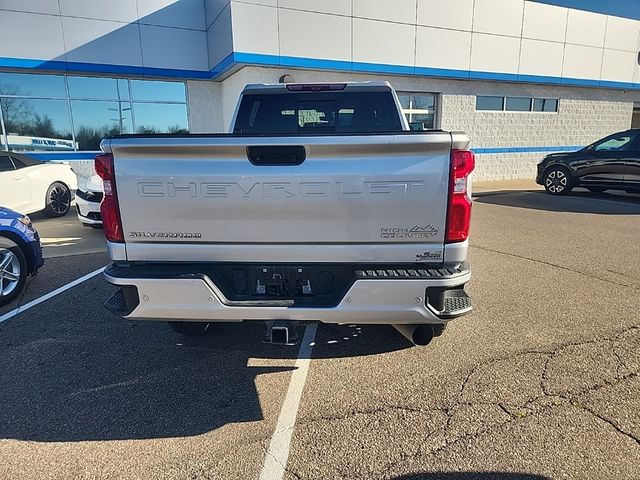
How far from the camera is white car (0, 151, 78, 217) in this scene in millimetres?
8727

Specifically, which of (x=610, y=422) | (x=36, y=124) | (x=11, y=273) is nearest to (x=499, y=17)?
(x=610, y=422)

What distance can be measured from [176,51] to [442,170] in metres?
14.4

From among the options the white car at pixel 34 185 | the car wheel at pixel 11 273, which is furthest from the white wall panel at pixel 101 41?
the car wheel at pixel 11 273

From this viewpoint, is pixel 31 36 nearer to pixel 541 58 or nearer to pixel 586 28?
pixel 541 58

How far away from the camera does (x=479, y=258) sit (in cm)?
633

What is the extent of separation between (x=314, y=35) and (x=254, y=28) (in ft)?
6.26

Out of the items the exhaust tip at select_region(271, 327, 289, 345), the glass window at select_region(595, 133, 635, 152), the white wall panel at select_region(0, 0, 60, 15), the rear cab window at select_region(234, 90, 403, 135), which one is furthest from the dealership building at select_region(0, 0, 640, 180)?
the exhaust tip at select_region(271, 327, 289, 345)

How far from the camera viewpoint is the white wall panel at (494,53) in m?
15.3

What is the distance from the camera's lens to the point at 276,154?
8.56ft

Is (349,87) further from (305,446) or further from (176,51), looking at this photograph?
(176,51)

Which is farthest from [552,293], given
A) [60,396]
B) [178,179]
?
[60,396]

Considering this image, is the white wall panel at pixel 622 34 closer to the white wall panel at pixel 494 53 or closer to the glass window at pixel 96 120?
the white wall panel at pixel 494 53

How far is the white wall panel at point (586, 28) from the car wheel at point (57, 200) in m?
18.9

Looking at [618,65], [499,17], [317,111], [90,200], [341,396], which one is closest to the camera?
[341,396]
